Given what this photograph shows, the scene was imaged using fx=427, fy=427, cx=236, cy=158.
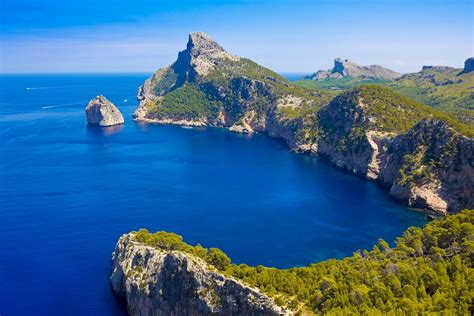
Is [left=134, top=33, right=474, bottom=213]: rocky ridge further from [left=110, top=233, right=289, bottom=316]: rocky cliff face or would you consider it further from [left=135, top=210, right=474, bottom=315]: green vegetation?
[left=110, top=233, right=289, bottom=316]: rocky cliff face

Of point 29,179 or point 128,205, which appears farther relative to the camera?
point 29,179

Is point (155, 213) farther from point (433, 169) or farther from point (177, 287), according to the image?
point (433, 169)

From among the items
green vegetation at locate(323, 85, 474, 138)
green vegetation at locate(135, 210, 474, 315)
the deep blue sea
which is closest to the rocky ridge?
green vegetation at locate(323, 85, 474, 138)

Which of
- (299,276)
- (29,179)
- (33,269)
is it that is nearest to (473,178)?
(299,276)

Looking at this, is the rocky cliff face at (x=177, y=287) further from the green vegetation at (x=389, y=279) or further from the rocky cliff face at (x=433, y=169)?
the rocky cliff face at (x=433, y=169)

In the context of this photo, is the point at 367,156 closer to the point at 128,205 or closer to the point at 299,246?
the point at 299,246

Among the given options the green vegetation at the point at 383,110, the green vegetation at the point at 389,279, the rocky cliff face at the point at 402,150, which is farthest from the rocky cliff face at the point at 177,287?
the green vegetation at the point at 383,110
